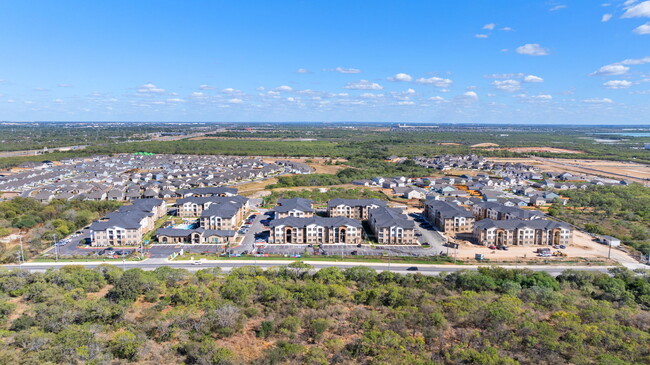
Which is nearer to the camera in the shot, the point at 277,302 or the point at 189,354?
the point at 189,354

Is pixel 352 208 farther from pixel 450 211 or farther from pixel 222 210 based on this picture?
pixel 222 210

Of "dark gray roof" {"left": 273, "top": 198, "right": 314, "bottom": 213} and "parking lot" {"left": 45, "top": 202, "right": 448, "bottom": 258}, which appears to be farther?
"dark gray roof" {"left": 273, "top": 198, "right": 314, "bottom": 213}

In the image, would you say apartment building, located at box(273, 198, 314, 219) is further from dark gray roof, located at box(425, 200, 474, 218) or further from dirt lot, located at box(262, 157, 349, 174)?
dirt lot, located at box(262, 157, 349, 174)

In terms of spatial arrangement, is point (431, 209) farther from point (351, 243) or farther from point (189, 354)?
point (189, 354)

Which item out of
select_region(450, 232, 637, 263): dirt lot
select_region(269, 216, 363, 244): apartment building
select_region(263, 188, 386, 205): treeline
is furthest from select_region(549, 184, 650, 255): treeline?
select_region(269, 216, 363, 244): apartment building

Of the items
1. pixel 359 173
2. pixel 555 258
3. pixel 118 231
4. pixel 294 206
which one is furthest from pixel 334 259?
pixel 359 173

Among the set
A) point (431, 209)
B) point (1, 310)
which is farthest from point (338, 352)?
point (431, 209)
